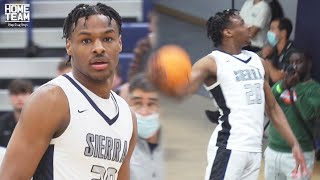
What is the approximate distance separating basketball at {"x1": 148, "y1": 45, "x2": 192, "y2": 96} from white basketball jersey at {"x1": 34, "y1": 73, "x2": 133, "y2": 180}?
180 cm

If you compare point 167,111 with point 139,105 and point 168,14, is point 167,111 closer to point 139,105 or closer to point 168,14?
point 168,14

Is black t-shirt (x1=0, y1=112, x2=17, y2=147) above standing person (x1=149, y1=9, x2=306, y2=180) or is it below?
below

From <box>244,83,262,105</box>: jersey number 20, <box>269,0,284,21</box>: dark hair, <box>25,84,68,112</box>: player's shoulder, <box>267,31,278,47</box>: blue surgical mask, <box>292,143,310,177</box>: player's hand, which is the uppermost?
<box>25,84,68,112</box>: player's shoulder

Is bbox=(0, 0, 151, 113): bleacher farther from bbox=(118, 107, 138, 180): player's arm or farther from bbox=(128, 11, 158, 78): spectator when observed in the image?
bbox=(118, 107, 138, 180): player's arm

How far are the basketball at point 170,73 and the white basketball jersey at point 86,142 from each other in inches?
70.9

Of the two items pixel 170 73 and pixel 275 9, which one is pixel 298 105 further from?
pixel 275 9

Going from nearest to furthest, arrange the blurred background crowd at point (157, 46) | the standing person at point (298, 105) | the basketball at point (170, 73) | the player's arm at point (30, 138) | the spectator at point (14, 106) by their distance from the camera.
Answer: the player's arm at point (30, 138) < the basketball at point (170, 73) < the spectator at point (14, 106) < the standing person at point (298, 105) < the blurred background crowd at point (157, 46)

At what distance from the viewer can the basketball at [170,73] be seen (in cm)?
473

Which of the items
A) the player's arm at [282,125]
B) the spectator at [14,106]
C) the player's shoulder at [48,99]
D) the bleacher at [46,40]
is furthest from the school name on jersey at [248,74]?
the player's shoulder at [48,99]

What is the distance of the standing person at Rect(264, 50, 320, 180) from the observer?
577cm

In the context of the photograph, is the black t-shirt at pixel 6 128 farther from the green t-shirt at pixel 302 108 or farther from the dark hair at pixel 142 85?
the green t-shirt at pixel 302 108

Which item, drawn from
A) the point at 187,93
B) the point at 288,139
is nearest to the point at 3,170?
the point at 187,93

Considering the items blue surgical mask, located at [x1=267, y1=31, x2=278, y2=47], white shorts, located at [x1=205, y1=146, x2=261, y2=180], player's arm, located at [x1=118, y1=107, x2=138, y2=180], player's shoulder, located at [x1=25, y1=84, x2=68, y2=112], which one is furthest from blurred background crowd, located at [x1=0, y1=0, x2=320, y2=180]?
player's shoulder, located at [x1=25, y1=84, x2=68, y2=112]

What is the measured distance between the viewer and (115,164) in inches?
114
